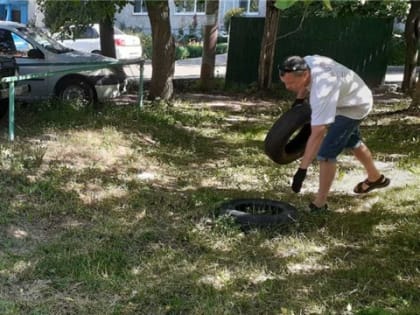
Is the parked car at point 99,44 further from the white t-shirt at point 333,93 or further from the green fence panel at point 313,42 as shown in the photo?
the white t-shirt at point 333,93

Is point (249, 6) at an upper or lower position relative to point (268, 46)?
upper

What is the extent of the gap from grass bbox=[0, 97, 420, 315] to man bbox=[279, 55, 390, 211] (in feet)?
1.63

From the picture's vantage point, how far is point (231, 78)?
1492 cm

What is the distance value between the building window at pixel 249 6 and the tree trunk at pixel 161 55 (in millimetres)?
21579

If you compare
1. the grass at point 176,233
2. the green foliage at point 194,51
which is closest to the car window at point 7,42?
the grass at point 176,233

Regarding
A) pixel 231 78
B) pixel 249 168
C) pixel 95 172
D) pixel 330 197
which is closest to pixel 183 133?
pixel 249 168

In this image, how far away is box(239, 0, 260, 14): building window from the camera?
32.0 meters

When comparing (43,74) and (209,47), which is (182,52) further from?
(43,74)

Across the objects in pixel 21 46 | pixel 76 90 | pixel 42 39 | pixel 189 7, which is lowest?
pixel 76 90

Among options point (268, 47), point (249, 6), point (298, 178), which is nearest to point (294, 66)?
point (298, 178)

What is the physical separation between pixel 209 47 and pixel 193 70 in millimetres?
4967

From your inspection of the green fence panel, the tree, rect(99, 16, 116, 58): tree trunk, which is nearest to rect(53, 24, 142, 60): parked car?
rect(99, 16, 116, 58): tree trunk

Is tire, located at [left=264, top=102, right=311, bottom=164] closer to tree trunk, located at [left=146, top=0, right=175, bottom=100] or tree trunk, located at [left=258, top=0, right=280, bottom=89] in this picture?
tree trunk, located at [left=146, top=0, right=175, bottom=100]

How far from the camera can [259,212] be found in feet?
17.9
